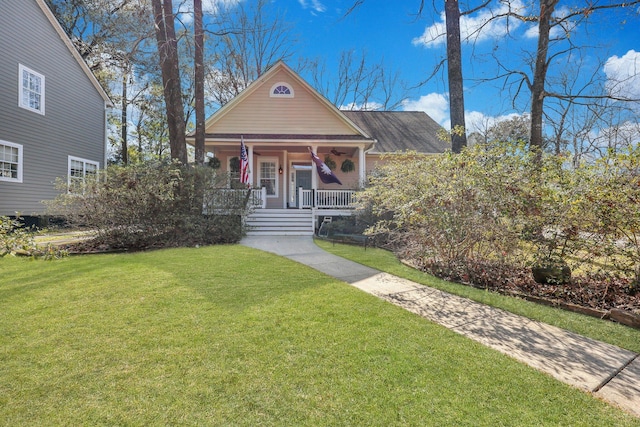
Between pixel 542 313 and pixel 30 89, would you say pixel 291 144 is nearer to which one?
pixel 30 89

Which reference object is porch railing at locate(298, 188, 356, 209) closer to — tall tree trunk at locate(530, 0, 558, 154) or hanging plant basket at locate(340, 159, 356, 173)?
hanging plant basket at locate(340, 159, 356, 173)

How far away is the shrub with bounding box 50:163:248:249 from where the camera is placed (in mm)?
7691

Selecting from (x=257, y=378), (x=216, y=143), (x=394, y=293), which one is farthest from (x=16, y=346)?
(x=216, y=143)

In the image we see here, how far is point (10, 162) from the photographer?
37.8ft

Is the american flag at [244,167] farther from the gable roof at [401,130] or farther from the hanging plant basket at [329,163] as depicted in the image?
the gable roof at [401,130]

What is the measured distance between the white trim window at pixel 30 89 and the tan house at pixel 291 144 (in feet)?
20.2

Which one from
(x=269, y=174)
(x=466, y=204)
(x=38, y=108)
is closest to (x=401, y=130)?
(x=269, y=174)

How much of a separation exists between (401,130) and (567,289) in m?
14.8

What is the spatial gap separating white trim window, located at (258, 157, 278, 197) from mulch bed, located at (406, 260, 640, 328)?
1125 cm

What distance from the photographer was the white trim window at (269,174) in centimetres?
1555

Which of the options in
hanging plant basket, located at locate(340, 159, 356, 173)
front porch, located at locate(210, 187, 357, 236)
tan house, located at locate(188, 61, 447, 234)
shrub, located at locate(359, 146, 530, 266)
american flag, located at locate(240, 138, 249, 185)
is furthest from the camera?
hanging plant basket, located at locate(340, 159, 356, 173)

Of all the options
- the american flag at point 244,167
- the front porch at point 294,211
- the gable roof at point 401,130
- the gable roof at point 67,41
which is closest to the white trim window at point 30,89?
the gable roof at point 67,41

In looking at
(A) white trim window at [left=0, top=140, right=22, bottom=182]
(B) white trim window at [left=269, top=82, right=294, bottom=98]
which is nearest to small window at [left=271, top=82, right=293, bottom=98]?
(B) white trim window at [left=269, top=82, right=294, bottom=98]

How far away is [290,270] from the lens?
549 centimetres
